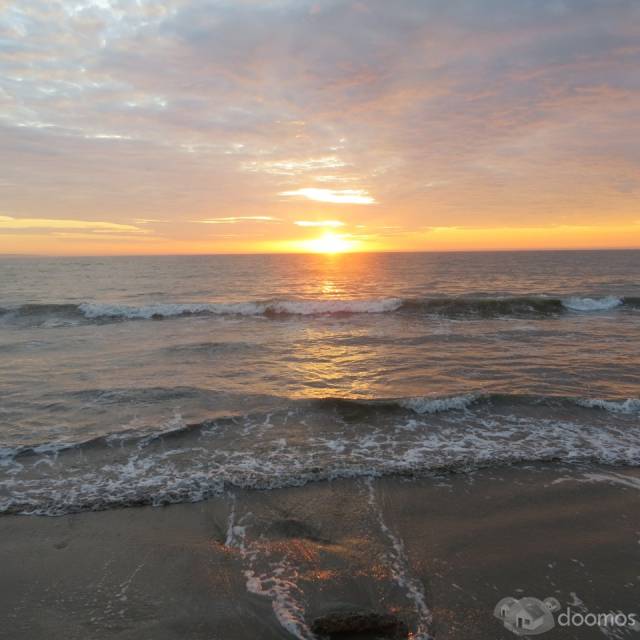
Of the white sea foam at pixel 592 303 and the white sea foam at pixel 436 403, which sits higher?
the white sea foam at pixel 592 303

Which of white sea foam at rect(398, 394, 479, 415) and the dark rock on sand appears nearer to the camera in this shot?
the dark rock on sand

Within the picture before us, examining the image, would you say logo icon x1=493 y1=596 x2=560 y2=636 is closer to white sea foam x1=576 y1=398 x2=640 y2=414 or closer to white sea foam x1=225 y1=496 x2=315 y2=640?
white sea foam x1=225 y1=496 x2=315 y2=640

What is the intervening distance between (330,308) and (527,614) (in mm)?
23366

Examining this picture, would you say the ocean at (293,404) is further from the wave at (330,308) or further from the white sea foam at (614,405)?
the wave at (330,308)

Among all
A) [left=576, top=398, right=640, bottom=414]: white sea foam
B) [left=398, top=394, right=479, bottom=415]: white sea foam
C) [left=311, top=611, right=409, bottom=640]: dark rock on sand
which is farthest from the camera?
[left=398, top=394, right=479, bottom=415]: white sea foam

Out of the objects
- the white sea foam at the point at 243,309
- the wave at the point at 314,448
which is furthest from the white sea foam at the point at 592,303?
the wave at the point at 314,448

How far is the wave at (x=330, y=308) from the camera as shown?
25491 millimetres

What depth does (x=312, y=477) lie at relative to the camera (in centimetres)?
680

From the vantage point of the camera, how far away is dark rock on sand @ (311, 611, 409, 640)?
3848 mm

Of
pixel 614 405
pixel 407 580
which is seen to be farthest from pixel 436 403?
pixel 407 580

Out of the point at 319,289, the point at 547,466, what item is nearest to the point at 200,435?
the point at 547,466

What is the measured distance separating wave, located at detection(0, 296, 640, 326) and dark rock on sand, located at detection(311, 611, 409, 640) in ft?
71.6

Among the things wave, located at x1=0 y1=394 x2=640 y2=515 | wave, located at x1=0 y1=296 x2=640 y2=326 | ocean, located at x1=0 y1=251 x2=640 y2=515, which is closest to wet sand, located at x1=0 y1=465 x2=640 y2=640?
wave, located at x1=0 y1=394 x2=640 y2=515

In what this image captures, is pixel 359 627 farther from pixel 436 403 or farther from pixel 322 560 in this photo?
pixel 436 403
